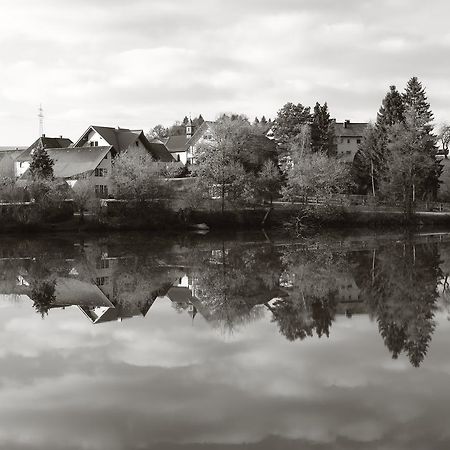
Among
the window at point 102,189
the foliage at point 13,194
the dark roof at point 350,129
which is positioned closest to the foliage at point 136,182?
the window at point 102,189

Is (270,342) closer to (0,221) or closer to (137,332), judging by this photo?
(137,332)

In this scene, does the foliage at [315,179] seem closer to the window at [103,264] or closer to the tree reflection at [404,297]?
the tree reflection at [404,297]

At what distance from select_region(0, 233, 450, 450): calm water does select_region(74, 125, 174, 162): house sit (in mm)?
48774

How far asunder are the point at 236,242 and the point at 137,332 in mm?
29655

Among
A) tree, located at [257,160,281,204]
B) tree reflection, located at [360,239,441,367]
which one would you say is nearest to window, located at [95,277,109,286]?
tree reflection, located at [360,239,441,367]

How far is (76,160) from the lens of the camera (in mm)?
69188

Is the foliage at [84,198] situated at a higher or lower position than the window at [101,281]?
higher

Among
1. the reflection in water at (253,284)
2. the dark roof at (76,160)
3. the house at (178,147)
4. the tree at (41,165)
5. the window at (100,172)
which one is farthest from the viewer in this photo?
the house at (178,147)

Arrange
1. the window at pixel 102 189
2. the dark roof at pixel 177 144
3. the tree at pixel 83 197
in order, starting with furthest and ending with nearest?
the dark roof at pixel 177 144, the window at pixel 102 189, the tree at pixel 83 197

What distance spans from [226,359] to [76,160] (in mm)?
59197

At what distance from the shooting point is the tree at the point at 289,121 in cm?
7519

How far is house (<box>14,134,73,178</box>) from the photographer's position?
78.2 meters

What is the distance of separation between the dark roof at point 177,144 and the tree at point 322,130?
25.5m

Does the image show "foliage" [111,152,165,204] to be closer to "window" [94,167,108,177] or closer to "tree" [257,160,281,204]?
"tree" [257,160,281,204]
